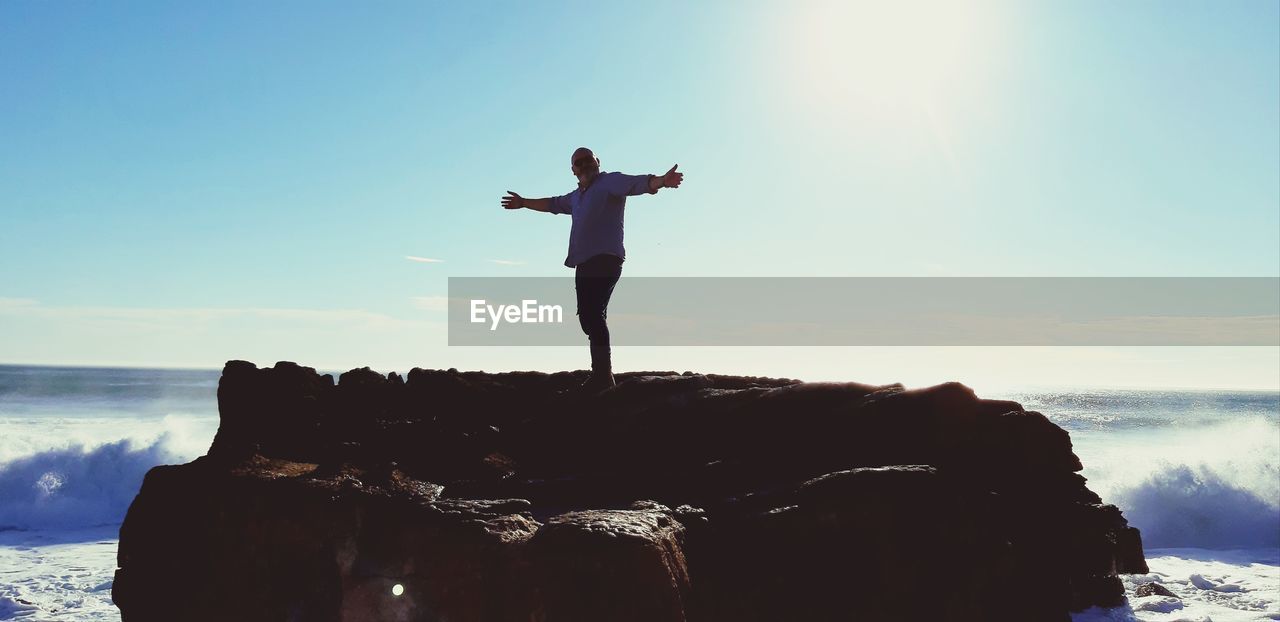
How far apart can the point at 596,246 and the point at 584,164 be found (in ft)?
2.13

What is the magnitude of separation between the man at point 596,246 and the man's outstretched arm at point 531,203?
0.37 meters

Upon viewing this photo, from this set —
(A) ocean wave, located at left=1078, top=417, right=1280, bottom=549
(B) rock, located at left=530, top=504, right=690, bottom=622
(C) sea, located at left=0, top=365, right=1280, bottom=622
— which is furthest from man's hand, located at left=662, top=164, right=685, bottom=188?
(A) ocean wave, located at left=1078, top=417, right=1280, bottom=549

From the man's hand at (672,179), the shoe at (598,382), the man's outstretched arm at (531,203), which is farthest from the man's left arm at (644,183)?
the shoe at (598,382)

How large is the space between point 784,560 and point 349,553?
1660 millimetres

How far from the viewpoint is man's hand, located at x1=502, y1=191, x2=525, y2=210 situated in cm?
673

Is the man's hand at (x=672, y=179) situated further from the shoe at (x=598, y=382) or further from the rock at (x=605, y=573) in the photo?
the rock at (x=605, y=573)

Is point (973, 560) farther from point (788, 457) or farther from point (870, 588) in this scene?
point (788, 457)

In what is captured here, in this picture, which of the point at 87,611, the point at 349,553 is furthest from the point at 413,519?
the point at 87,611

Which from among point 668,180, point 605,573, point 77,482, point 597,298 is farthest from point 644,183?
point 77,482

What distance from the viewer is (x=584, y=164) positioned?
20.0 feet

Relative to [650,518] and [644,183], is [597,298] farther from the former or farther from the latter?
[650,518]

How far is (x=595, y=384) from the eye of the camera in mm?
5906

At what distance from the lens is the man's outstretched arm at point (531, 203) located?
6.55 metres

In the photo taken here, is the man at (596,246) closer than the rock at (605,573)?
No
